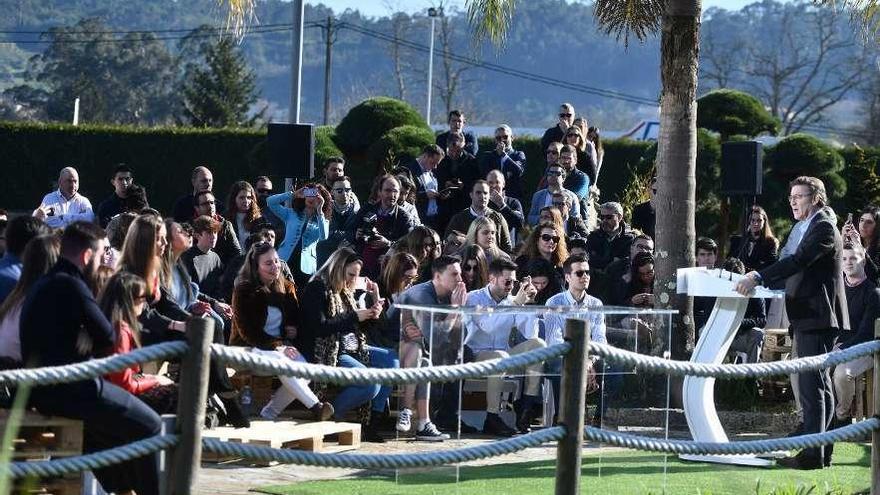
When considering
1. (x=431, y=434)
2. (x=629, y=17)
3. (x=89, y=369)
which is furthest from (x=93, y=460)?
(x=629, y=17)

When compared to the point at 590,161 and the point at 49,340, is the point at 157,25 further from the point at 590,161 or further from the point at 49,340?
the point at 49,340

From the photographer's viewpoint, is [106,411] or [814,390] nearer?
[106,411]

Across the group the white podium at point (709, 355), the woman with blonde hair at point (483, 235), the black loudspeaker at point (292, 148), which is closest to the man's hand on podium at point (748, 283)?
the white podium at point (709, 355)

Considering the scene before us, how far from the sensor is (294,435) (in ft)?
35.7

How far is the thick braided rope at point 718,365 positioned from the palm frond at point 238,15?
668 centimetres

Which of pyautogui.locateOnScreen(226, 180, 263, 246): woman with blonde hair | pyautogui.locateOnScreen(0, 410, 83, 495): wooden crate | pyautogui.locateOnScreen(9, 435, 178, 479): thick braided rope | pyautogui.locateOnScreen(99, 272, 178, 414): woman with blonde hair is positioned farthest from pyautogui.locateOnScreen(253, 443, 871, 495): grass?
pyautogui.locateOnScreen(226, 180, 263, 246): woman with blonde hair

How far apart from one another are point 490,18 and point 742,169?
12.6ft

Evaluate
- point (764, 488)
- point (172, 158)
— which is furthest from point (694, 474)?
point (172, 158)

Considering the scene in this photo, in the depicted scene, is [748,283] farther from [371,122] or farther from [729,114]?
[371,122]

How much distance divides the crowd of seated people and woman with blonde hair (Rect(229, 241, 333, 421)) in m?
0.01

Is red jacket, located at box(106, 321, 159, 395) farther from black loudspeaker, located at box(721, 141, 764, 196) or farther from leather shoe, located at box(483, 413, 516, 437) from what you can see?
black loudspeaker, located at box(721, 141, 764, 196)

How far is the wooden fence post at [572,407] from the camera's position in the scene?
246 inches

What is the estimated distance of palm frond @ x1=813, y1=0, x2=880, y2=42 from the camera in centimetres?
1479

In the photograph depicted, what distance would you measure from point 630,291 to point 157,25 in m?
154
